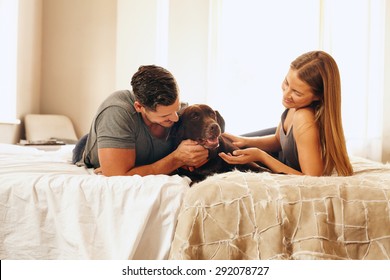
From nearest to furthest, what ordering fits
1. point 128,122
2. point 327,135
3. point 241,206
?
point 241,206 < point 327,135 < point 128,122

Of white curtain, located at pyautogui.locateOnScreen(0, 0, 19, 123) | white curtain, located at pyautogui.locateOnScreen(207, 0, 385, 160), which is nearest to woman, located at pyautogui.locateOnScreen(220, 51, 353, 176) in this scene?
white curtain, located at pyautogui.locateOnScreen(207, 0, 385, 160)

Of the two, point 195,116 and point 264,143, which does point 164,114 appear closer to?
point 195,116

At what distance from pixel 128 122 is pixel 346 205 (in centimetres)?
67

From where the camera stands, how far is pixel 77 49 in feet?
13.6

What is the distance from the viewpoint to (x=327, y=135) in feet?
3.82

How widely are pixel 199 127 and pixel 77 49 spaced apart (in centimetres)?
326

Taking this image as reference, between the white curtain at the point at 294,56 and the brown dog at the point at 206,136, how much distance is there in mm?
2519

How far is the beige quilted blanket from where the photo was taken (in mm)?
995

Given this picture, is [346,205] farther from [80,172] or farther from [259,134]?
[80,172]

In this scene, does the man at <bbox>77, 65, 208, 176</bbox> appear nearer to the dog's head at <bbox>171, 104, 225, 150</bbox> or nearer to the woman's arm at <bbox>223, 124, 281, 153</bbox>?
the dog's head at <bbox>171, 104, 225, 150</bbox>

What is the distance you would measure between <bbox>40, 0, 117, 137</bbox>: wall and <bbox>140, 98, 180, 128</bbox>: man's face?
298 cm

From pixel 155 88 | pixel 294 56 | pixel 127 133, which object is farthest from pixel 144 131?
pixel 294 56

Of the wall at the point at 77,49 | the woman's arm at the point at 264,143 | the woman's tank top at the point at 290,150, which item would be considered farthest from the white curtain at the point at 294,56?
the woman's tank top at the point at 290,150
